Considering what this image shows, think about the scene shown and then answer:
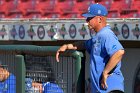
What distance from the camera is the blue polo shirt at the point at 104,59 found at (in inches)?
146

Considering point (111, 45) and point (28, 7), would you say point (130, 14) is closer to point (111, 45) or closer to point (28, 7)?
point (28, 7)

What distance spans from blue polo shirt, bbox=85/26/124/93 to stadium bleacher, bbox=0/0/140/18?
5563 mm

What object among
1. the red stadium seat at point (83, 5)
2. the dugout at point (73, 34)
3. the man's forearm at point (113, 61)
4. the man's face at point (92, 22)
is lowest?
the dugout at point (73, 34)

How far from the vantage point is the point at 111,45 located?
3.70 metres

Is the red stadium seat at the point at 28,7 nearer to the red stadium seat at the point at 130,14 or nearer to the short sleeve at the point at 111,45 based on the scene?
the red stadium seat at the point at 130,14

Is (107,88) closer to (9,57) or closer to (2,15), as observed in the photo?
(9,57)

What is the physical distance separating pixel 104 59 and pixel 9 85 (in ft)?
4.17

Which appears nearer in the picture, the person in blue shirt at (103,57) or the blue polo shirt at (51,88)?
the person in blue shirt at (103,57)

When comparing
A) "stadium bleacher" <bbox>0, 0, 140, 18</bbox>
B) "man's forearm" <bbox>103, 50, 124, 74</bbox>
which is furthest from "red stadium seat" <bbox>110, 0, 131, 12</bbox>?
"man's forearm" <bbox>103, 50, 124, 74</bbox>

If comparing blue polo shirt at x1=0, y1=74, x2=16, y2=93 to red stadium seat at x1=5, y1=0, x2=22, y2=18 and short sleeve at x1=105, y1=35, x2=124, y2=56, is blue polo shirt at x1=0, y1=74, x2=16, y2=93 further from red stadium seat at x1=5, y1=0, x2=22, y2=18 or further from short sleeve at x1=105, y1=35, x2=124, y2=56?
red stadium seat at x1=5, y1=0, x2=22, y2=18

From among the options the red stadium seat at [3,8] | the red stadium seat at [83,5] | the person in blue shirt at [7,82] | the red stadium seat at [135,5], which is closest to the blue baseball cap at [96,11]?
the person in blue shirt at [7,82]

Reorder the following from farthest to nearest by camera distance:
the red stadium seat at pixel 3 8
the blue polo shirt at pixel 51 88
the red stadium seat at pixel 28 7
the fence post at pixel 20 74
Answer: the red stadium seat at pixel 3 8 → the red stadium seat at pixel 28 7 → the fence post at pixel 20 74 → the blue polo shirt at pixel 51 88

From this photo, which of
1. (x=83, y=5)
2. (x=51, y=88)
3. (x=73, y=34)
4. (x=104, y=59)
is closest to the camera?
(x=104, y=59)

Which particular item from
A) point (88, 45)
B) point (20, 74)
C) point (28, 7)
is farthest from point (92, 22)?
point (28, 7)
